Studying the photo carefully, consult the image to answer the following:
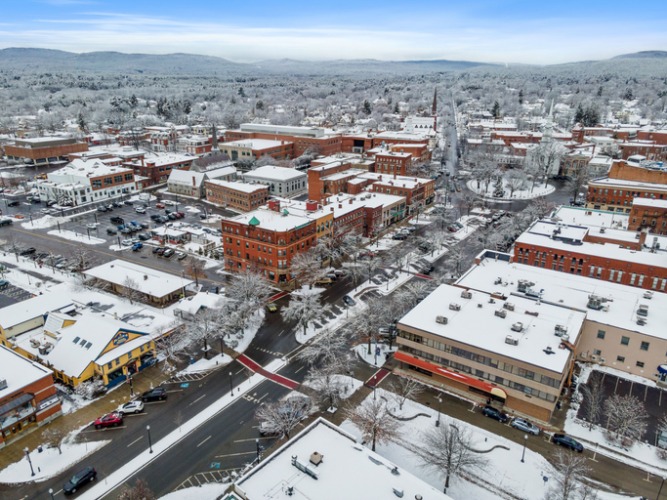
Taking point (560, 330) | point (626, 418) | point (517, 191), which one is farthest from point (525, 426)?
point (517, 191)

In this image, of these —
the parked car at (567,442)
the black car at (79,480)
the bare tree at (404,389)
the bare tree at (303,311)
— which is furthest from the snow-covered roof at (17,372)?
the parked car at (567,442)

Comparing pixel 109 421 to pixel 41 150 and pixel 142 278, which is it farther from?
pixel 41 150

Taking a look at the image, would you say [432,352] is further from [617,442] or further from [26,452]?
[26,452]

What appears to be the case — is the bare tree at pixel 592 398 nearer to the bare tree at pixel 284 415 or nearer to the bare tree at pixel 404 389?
the bare tree at pixel 404 389

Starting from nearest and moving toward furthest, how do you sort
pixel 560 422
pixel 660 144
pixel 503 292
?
pixel 560 422
pixel 503 292
pixel 660 144

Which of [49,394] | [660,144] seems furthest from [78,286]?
[660,144]
